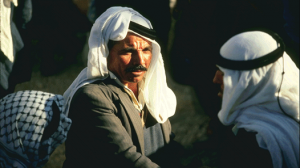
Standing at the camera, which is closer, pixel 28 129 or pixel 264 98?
pixel 28 129

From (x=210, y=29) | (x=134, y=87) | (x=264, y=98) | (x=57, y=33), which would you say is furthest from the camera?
(x=57, y=33)

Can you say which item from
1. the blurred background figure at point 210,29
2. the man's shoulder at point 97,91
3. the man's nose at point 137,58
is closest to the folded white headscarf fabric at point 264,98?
the man's nose at point 137,58

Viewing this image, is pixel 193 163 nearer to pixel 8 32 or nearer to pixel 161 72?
pixel 161 72

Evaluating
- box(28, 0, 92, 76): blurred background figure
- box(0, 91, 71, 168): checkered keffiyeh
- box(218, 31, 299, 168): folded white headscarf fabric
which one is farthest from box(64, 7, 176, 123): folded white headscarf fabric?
box(28, 0, 92, 76): blurred background figure

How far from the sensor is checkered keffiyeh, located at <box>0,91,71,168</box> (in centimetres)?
190

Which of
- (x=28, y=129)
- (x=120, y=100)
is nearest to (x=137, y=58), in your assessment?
(x=120, y=100)

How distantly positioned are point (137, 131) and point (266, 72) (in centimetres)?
114

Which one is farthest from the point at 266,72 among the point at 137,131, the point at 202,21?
the point at 202,21

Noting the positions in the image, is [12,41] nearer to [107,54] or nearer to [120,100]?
[107,54]

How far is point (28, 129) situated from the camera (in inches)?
75.2

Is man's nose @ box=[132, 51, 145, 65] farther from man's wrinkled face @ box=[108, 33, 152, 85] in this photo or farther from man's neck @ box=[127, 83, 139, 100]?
man's neck @ box=[127, 83, 139, 100]

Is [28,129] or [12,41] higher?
[12,41]

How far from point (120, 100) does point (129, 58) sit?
0.40 metres

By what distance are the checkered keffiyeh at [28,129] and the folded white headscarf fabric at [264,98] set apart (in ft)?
3.94
